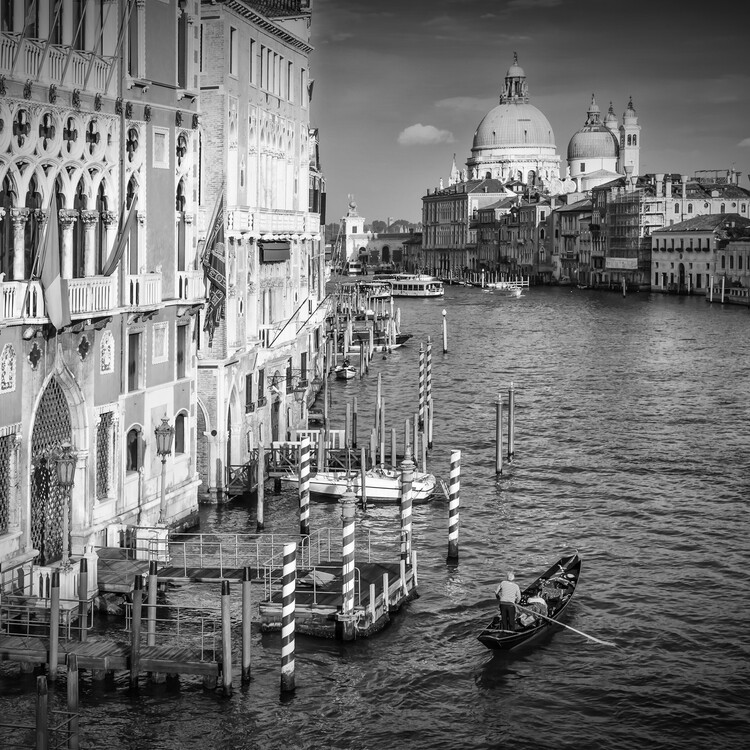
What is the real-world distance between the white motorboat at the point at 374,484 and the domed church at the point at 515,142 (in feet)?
522

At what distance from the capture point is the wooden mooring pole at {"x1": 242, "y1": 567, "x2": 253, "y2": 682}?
15741mm

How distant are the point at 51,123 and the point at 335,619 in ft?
22.6

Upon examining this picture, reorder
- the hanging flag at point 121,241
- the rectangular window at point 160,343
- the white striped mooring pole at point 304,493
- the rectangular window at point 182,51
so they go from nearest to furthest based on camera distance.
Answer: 1. the hanging flag at point 121,241
2. the rectangular window at point 160,343
3. the rectangular window at point 182,51
4. the white striped mooring pole at point 304,493

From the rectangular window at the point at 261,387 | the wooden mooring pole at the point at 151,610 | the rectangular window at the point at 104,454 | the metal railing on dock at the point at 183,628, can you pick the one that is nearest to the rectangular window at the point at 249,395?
the rectangular window at the point at 261,387

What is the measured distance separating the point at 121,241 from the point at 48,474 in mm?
3178

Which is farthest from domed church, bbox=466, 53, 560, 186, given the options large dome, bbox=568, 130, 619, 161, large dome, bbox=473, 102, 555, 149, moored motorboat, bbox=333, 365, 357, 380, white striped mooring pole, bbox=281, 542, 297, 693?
white striped mooring pole, bbox=281, 542, 297, 693

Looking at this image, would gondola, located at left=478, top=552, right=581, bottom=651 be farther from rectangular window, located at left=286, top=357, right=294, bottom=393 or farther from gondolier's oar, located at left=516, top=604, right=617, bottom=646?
rectangular window, located at left=286, top=357, right=294, bottom=393

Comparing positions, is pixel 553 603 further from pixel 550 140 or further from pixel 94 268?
pixel 550 140

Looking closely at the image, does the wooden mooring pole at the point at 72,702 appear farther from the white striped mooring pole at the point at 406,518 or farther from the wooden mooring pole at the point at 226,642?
the white striped mooring pole at the point at 406,518

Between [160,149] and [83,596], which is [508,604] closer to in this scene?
[83,596]

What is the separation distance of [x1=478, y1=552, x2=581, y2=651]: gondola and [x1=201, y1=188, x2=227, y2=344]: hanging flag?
274 inches

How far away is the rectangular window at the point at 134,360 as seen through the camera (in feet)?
68.0

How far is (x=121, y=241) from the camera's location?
768 inches

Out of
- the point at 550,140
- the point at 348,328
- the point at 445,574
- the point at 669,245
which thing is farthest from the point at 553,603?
the point at 550,140
